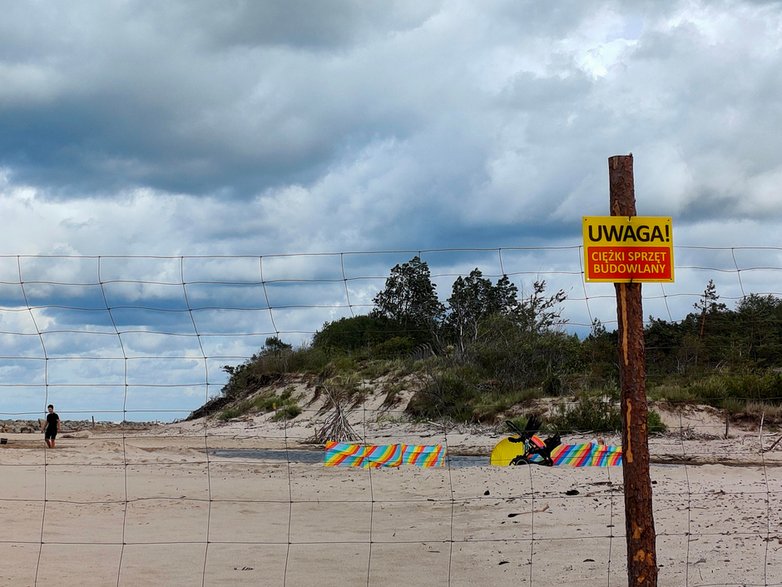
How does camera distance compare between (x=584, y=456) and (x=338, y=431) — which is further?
(x=338, y=431)

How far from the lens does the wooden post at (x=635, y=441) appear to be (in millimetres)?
5605

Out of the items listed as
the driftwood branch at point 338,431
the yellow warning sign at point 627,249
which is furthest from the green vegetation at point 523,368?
the yellow warning sign at point 627,249

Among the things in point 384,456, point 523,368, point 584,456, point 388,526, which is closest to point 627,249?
point 388,526

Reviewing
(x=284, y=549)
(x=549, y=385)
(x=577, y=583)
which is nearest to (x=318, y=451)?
(x=549, y=385)

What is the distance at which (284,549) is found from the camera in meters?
9.77

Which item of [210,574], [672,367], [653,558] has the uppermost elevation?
[672,367]

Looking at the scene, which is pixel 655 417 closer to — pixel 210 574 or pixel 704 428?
pixel 704 428

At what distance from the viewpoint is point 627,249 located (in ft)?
18.8

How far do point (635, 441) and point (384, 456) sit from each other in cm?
1394

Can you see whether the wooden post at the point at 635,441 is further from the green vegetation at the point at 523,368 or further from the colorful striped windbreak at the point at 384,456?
the colorful striped windbreak at the point at 384,456

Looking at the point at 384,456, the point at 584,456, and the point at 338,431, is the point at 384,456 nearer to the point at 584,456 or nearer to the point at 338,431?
the point at 584,456

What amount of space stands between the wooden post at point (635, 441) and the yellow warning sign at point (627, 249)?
11cm

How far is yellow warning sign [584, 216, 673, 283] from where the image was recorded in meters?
5.69

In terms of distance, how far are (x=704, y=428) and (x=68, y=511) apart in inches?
590
